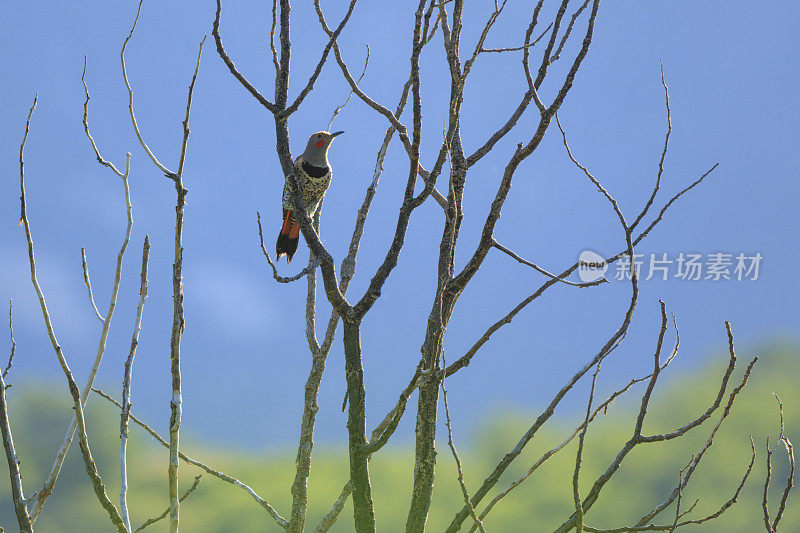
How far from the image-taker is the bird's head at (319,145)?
3822 mm

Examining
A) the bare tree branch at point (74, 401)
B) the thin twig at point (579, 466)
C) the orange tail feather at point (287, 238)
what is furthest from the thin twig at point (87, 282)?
the orange tail feather at point (287, 238)

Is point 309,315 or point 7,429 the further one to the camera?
point 309,315

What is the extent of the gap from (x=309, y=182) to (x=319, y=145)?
25cm

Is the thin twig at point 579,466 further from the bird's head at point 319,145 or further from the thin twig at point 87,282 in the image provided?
the bird's head at point 319,145

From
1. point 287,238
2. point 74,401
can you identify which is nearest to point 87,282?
point 74,401

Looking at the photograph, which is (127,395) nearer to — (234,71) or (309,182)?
(234,71)

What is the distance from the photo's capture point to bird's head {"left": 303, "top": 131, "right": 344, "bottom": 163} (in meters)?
3.82

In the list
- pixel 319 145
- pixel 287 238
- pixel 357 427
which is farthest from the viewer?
pixel 319 145

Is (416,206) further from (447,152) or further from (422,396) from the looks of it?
(422,396)

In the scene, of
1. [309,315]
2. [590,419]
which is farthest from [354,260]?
[590,419]

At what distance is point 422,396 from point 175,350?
2.11ft

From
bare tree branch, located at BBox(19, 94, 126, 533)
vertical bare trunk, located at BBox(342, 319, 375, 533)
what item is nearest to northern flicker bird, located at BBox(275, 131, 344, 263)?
vertical bare trunk, located at BBox(342, 319, 375, 533)

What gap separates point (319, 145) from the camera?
3.87m

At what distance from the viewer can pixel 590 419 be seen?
147cm
